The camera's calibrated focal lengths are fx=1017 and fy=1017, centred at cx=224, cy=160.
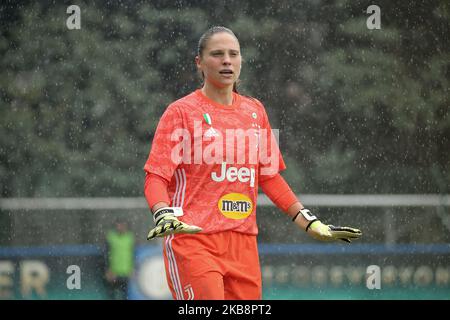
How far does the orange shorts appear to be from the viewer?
4.00 metres

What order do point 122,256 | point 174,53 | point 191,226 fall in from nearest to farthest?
point 191,226 < point 122,256 < point 174,53

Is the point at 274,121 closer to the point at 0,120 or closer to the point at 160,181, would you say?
the point at 0,120

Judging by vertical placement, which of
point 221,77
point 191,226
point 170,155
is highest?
point 221,77

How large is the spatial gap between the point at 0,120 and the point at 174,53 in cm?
155

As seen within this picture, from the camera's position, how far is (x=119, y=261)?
802 centimetres

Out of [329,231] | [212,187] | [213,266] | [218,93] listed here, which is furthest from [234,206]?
[218,93]

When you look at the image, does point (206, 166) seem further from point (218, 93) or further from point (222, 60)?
point (222, 60)

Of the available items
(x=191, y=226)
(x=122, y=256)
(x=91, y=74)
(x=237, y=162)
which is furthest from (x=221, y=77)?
(x=91, y=74)

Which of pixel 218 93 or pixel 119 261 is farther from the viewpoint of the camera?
pixel 119 261

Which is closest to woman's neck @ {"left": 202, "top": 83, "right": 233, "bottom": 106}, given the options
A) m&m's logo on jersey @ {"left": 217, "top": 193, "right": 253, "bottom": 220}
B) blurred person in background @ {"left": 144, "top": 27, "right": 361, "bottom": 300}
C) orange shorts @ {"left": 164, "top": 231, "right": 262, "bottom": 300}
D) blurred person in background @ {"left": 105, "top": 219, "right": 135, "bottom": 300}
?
blurred person in background @ {"left": 144, "top": 27, "right": 361, "bottom": 300}

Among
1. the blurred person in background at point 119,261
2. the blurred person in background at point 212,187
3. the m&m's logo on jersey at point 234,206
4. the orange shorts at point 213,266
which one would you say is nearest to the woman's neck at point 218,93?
the blurred person in background at point 212,187

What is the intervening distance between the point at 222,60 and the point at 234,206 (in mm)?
608

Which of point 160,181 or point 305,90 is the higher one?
point 305,90

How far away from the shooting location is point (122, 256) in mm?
8031
